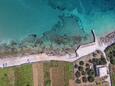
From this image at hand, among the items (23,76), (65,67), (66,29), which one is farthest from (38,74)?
(66,29)

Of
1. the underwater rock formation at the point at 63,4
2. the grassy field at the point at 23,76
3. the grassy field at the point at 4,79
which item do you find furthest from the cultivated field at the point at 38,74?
the underwater rock formation at the point at 63,4

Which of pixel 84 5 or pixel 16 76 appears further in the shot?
pixel 84 5

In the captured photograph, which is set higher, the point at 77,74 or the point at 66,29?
the point at 66,29

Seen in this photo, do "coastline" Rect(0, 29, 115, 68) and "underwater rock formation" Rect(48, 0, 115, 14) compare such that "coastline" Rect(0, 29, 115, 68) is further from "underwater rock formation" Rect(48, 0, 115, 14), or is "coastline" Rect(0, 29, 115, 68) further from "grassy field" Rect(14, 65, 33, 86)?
"underwater rock formation" Rect(48, 0, 115, 14)

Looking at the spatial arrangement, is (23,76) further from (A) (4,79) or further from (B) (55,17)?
(B) (55,17)

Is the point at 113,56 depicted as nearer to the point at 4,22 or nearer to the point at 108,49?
the point at 108,49

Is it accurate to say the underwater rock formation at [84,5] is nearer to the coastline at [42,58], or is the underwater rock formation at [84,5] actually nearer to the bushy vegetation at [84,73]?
the coastline at [42,58]

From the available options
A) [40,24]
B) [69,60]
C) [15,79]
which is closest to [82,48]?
[69,60]
